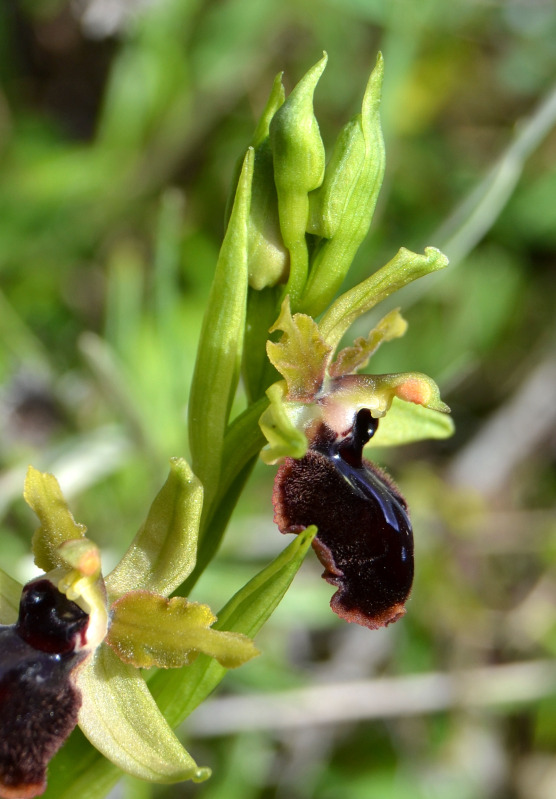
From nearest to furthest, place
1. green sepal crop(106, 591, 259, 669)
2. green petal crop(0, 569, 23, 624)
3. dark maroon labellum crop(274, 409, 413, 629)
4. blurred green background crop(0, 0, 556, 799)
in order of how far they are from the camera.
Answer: green sepal crop(106, 591, 259, 669)
dark maroon labellum crop(274, 409, 413, 629)
green petal crop(0, 569, 23, 624)
blurred green background crop(0, 0, 556, 799)

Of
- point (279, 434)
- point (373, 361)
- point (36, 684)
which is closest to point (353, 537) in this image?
point (279, 434)

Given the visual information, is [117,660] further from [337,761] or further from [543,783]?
[543,783]

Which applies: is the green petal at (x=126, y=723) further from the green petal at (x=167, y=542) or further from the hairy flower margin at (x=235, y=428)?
the green petal at (x=167, y=542)

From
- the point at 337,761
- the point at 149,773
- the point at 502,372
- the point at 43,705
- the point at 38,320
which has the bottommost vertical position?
the point at 337,761

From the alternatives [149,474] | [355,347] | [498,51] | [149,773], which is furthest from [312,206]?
[498,51]

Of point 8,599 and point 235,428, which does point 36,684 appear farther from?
point 235,428

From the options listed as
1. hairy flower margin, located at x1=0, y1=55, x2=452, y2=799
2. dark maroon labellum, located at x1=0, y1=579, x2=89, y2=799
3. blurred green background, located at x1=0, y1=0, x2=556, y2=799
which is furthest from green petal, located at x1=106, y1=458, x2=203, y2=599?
blurred green background, located at x1=0, y1=0, x2=556, y2=799

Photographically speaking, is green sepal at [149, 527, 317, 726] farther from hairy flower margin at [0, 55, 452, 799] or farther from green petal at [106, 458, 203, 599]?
green petal at [106, 458, 203, 599]
